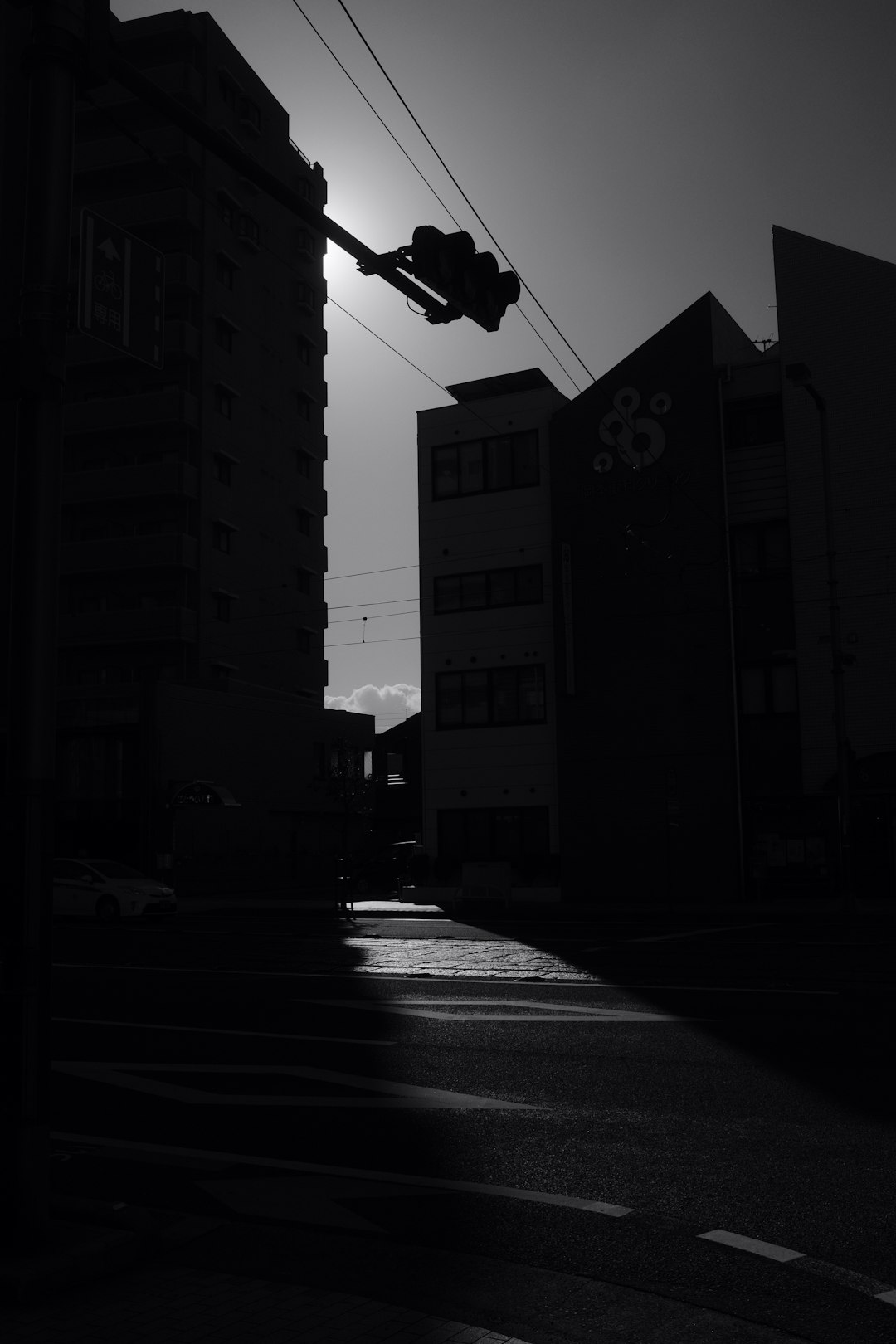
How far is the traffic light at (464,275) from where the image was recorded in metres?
8.47

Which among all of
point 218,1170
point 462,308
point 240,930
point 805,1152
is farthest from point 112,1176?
point 240,930

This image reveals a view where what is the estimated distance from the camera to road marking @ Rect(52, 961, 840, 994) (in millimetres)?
13810

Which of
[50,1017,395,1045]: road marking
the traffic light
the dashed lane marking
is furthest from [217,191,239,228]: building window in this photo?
the dashed lane marking

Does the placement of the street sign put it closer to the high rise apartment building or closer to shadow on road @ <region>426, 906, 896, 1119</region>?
shadow on road @ <region>426, 906, 896, 1119</region>

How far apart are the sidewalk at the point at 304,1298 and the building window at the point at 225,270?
2350 inches

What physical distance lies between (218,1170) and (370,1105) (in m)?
1.71

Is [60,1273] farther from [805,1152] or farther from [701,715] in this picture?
[701,715]

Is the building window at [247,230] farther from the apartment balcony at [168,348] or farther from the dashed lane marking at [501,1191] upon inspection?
the dashed lane marking at [501,1191]

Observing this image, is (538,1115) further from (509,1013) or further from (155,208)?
(155,208)

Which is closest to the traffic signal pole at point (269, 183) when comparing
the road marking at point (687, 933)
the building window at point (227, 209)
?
the road marking at point (687, 933)

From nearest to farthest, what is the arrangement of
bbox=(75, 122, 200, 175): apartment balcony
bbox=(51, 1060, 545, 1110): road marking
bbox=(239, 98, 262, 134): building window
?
bbox=(51, 1060, 545, 1110): road marking
bbox=(75, 122, 200, 175): apartment balcony
bbox=(239, 98, 262, 134): building window

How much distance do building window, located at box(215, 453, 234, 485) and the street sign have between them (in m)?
53.6

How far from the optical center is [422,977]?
16328 mm

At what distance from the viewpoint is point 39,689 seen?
5.50 m
